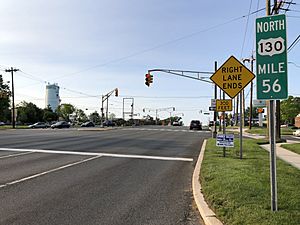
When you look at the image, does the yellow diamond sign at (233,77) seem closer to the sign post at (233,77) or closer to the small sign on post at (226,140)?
the sign post at (233,77)

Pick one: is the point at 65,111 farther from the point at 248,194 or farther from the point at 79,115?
the point at 248,194

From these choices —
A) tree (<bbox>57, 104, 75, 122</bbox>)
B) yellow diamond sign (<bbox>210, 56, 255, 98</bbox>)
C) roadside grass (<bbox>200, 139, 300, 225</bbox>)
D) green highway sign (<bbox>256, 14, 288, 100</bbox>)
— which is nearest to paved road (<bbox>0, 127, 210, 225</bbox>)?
roadside grass (<bbox>200, 139, 300, 225</bbox>)


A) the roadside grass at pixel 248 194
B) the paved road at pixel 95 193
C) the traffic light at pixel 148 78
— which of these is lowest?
the paved road at pixel 95 193

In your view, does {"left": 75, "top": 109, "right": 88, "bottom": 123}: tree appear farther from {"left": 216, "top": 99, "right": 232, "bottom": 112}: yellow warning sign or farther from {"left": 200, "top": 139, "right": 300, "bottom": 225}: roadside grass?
{"left": 200, "top": 139, "right": 300, "bottom": 225}: roadside grass

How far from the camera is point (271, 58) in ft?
18.2

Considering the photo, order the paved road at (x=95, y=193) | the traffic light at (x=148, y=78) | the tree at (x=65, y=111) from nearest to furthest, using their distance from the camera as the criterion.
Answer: the paved road at (x=95, y=193) < the traffic light at (x=148, y=78) < the tree at (x=65, y=111)

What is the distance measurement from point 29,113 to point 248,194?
134 metres

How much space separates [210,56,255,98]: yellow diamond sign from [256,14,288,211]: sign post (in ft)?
19.6

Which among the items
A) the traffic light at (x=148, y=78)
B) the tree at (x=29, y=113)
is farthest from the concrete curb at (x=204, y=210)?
the tree at (x=29, y=113)

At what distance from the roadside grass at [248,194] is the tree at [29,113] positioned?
128 metres

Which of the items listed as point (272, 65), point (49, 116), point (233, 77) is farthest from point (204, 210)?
point (49, 116)

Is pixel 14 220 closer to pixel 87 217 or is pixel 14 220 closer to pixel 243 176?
pixel 87 217

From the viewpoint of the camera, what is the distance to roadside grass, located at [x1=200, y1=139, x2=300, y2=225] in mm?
5414

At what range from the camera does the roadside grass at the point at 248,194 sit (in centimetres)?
541
